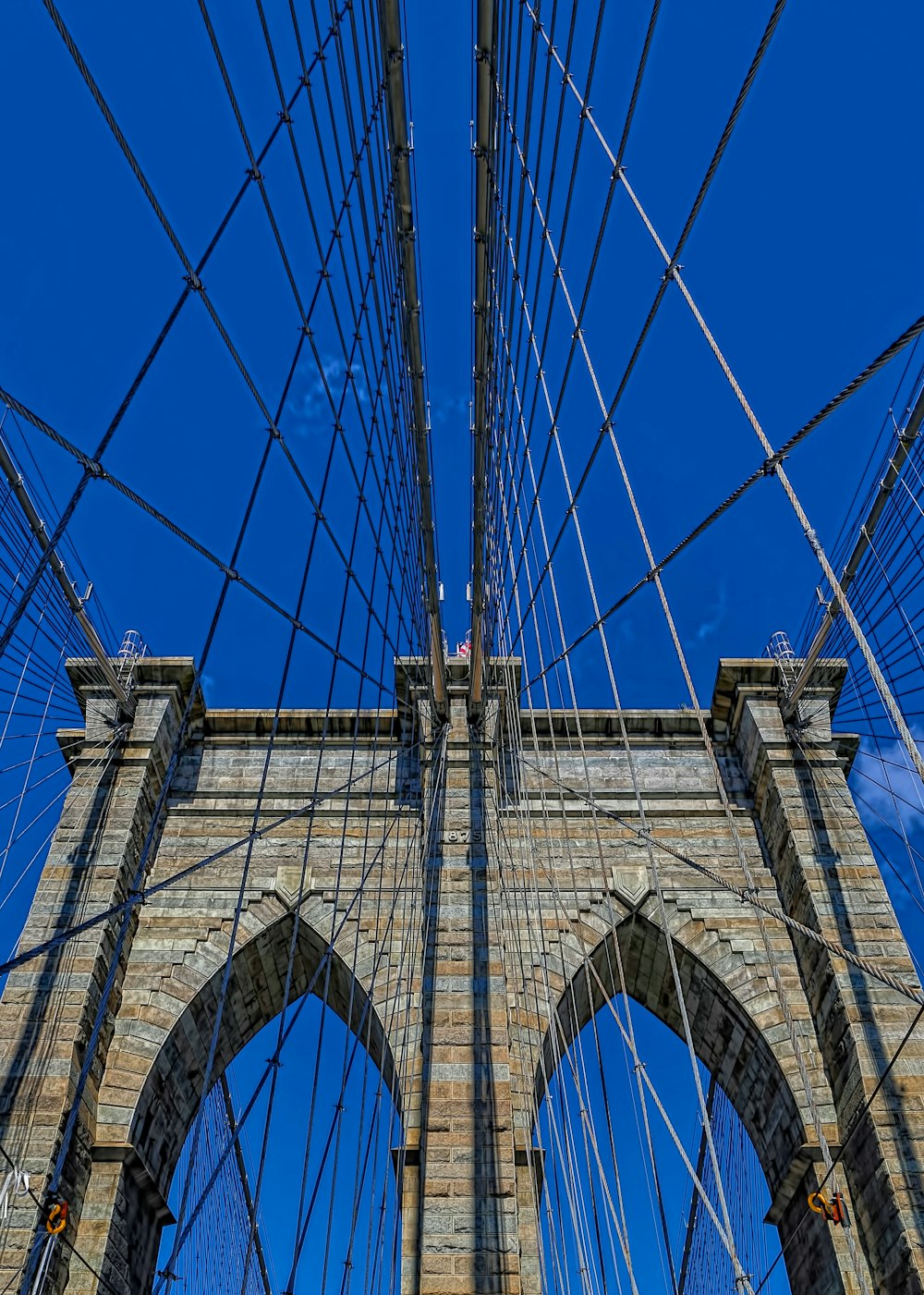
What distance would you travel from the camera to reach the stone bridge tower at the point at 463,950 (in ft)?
29.3

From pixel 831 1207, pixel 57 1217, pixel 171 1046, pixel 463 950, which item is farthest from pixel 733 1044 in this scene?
pixel 57 1217

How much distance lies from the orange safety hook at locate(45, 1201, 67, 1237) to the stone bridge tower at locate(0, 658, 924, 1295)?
0.54 ft

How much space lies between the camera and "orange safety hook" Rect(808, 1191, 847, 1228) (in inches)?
346

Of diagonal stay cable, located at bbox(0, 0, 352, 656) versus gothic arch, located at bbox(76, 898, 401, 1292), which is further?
gothic arch, located at bbox(76, 898, 401, 1292)

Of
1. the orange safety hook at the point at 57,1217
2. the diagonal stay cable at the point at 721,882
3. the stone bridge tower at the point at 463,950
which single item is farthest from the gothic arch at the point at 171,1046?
the diagonal stay cable at the point at 721,882

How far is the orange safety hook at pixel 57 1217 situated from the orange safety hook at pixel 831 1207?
618 centimetres

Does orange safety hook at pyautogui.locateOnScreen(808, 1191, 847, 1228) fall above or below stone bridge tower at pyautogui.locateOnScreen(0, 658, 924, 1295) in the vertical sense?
below

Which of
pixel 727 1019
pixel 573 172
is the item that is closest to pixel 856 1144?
pixel 727 1019

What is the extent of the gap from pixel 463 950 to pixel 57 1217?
4.15 meters

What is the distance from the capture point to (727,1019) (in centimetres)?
1078

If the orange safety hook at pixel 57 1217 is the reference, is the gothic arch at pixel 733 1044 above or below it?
above

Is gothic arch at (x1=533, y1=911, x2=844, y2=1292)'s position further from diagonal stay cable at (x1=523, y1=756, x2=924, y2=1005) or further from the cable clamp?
the cable clamp

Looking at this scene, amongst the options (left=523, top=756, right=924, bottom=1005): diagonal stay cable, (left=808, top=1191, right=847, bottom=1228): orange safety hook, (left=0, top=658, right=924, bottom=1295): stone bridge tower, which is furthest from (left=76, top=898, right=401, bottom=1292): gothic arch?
(left=808, top=1191, right=847, bottom=1228): orange safety hook

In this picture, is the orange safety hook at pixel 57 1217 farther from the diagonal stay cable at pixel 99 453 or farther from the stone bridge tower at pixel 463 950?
the diagonal stay cable at pixel 99 453
